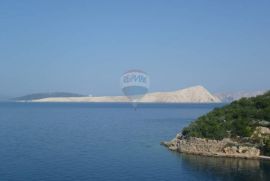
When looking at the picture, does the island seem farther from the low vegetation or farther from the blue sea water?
the blue sea water

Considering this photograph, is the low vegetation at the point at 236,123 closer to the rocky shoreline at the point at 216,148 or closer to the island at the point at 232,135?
the island at the point at 232,135

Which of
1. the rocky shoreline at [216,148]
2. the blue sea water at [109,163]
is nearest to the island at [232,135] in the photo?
the rocky shoreline at [216,148]

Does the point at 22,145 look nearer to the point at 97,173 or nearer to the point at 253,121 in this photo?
the point at 97,173

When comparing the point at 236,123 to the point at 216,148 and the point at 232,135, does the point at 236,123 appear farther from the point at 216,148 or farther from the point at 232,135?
the point at 216,148

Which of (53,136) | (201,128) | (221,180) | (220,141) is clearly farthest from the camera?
(53,136)

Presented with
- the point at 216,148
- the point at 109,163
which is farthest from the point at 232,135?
the point at 109,163

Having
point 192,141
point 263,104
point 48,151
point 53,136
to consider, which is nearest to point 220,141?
point 192,141

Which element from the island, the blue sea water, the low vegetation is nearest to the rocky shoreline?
the island
